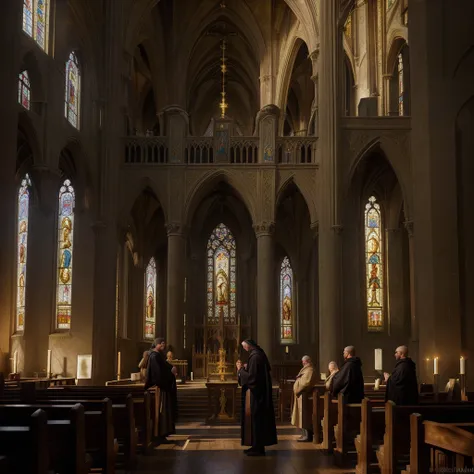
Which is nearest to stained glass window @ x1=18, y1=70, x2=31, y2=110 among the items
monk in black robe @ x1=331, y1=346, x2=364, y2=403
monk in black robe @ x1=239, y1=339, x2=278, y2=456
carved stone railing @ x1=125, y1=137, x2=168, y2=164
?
carved stone railing @ x1=125, y1=137, x2=168, y2=164

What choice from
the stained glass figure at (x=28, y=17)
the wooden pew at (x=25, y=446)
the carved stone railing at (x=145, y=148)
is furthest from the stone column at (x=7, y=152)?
the wooden pew at (x=25, y=446)

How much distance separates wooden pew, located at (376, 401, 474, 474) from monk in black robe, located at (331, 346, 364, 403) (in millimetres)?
3213

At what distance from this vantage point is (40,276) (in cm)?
2288

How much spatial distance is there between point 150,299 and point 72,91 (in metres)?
14.2

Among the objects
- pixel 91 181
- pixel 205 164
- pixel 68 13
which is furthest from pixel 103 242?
pixel 68 13

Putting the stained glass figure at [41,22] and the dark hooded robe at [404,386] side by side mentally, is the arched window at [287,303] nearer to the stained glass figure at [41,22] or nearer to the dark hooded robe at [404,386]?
the stained glass figure at [41,22]

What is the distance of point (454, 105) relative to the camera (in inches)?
853

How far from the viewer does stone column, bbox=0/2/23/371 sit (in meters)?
17.3

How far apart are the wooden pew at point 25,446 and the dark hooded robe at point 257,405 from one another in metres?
6.51

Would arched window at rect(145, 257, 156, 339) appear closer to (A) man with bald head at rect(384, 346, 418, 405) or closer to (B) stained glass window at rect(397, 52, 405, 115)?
(B) stained glass window at rect(397, 52, 405, 115)

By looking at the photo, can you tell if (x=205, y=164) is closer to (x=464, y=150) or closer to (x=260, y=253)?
(x=260, y=253)

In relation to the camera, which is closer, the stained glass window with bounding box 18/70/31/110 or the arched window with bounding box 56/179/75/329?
the stained glass window with bounding box 18/70/31/110

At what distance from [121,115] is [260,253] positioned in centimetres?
696

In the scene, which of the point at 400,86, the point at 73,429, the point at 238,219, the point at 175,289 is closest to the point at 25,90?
the point at 175,289
